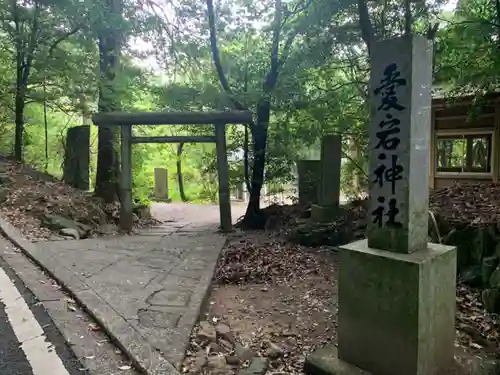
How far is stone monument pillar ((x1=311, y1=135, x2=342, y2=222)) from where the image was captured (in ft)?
26.5

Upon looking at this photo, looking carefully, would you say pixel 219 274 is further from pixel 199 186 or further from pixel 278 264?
pixel 199 186

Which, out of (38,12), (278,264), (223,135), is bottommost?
(278,264)

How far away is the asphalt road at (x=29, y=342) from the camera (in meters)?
2.52

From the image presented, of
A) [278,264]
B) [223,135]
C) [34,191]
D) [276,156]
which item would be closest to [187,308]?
[278,264]

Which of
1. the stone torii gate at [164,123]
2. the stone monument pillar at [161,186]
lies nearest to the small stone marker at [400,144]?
the stone torii gate at [164,123]

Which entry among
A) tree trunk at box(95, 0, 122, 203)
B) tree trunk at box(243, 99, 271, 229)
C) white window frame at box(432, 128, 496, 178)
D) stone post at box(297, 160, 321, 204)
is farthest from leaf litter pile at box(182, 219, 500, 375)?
white window frame at box(432, 128, 496, 178)

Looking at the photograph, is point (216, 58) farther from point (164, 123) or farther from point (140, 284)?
point (140, 284)

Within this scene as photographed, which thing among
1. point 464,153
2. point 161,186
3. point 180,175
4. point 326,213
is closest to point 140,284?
point 326,213

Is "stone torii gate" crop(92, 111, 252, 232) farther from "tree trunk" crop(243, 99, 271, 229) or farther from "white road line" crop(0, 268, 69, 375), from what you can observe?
"white road line" crop(0, 268, 69, 375)

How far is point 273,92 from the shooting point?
9430 mm

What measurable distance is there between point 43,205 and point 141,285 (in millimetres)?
4709

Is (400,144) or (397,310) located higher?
(400,144)

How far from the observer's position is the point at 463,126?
11.5 metres

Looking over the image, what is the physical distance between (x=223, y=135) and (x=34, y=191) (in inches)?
163
